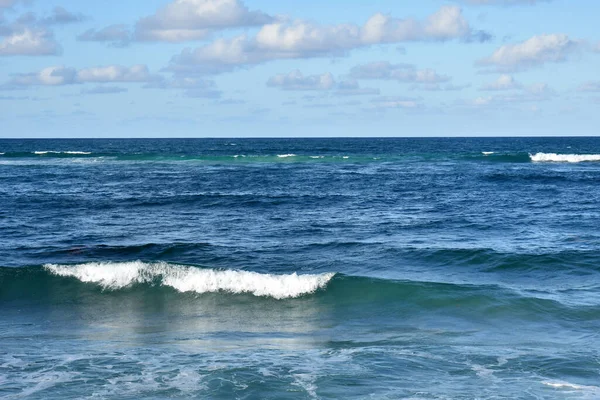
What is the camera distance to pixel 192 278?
2283cm

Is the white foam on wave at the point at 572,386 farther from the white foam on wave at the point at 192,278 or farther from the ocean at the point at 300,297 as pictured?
the white foam on wave at the point at 192,278

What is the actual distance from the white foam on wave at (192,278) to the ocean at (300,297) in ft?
0.19

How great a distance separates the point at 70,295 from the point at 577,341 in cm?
1537

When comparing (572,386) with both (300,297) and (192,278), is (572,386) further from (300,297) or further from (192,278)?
(192,278)

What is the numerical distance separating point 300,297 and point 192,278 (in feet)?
13.0

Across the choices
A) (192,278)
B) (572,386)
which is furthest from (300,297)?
(572,386)

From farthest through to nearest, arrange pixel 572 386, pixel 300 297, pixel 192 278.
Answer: pixel 192 278, pixel 300 297, pixel 572 386

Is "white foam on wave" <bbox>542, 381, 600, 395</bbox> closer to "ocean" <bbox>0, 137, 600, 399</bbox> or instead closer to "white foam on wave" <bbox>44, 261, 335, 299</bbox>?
"ocean" <bbox>0, 137, 600, 399</bbox>

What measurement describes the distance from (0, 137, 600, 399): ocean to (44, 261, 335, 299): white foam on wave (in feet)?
0.19

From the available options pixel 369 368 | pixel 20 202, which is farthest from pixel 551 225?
pixel 20 202

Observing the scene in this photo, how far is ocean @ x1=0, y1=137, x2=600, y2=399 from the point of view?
46.0ft

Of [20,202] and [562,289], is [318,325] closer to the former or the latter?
[562,289]

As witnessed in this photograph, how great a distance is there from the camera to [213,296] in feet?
71.2

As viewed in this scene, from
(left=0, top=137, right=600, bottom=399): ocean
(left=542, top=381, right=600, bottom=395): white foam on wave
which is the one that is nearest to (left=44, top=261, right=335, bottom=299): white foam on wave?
(left=0, top=137, right=600, bottom=399): ocean
